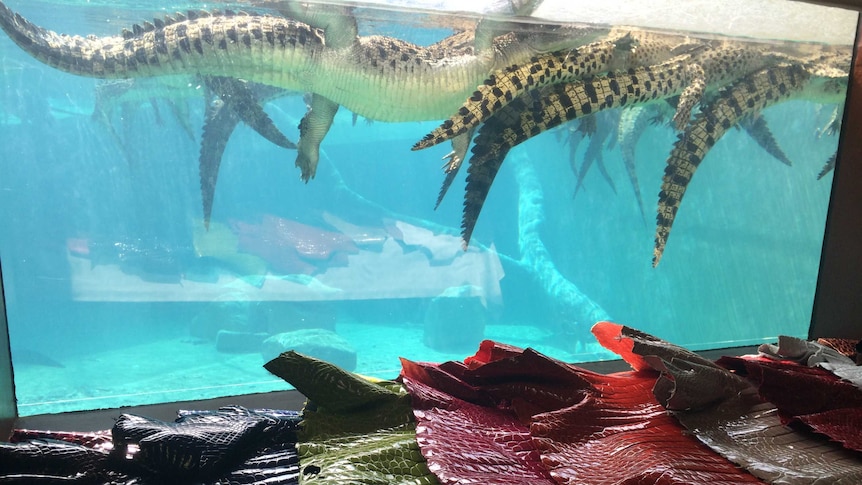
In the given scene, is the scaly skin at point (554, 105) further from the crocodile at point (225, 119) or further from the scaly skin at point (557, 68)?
the crocodile at point (225, 119)

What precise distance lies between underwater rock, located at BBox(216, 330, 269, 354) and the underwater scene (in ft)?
0.03

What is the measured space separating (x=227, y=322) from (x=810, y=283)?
3.05 m

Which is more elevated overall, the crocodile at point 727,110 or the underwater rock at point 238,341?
the crocodile at point 727,110

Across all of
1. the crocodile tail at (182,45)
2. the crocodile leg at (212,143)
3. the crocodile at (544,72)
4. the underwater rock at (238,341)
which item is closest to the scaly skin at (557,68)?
the crocodile at (544,72)

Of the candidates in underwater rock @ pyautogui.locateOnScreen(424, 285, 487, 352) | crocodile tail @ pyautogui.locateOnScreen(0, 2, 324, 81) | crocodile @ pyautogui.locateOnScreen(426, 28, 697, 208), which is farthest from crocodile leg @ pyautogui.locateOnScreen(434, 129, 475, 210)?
underwater rock @ pyautogui.locateOnScreen(424, 285, 487, 352)

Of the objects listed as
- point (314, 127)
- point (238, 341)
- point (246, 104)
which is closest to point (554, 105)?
point (314, 127)

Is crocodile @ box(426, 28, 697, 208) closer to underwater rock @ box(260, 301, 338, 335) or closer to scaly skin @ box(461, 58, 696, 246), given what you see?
scaly skin @ box(461, 58, 696, 246)

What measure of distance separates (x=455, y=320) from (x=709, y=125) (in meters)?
1.68

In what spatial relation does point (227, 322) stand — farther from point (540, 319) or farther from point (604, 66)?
point (540, 319)

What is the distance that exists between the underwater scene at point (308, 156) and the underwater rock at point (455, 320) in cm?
2

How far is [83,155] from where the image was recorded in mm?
2256

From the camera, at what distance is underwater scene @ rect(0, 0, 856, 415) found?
203cm

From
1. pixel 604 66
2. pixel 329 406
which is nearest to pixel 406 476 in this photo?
pixel 329 406

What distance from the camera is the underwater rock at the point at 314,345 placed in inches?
110
